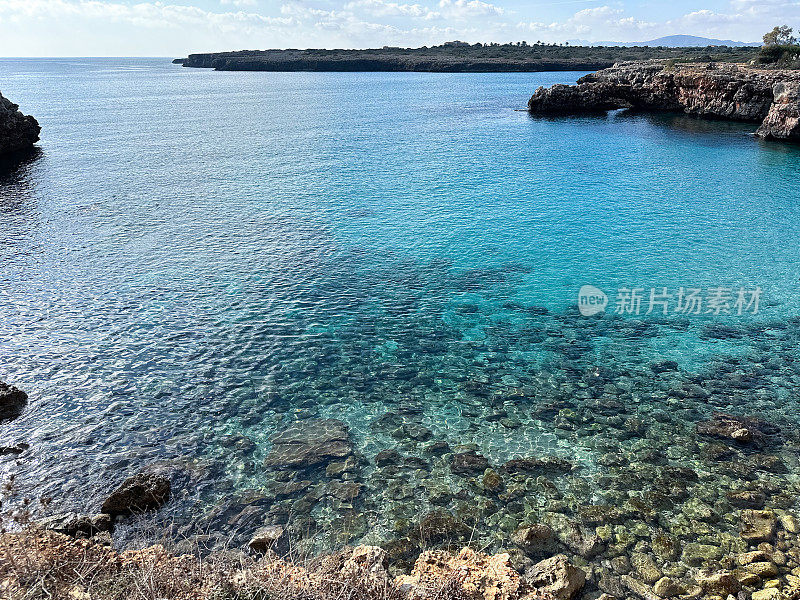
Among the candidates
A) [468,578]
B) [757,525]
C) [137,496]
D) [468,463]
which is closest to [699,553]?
[757,525]

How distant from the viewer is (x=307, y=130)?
74.2m

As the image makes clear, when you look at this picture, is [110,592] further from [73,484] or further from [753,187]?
[753,187]

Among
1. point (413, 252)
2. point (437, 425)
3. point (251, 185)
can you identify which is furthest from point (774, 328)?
point (251, 185)

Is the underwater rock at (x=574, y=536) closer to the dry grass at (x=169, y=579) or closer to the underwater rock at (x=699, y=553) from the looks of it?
the underwater rock at (x=699, y=553)

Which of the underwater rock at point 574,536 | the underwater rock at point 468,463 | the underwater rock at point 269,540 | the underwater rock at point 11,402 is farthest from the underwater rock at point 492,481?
the underwater rock at point 11,402

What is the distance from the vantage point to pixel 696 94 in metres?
78.6

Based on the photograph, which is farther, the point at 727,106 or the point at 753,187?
the point at 727,106

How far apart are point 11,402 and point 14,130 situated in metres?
52.1

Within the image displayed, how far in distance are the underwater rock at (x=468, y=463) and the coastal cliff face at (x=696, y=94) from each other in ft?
201

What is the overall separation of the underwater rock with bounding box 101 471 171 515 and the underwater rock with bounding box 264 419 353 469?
9.21ft

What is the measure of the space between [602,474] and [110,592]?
11859 mm

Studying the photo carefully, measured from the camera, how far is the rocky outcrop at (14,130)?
5556cm

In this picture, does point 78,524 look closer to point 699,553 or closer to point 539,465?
point 539,465

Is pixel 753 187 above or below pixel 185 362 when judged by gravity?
above
